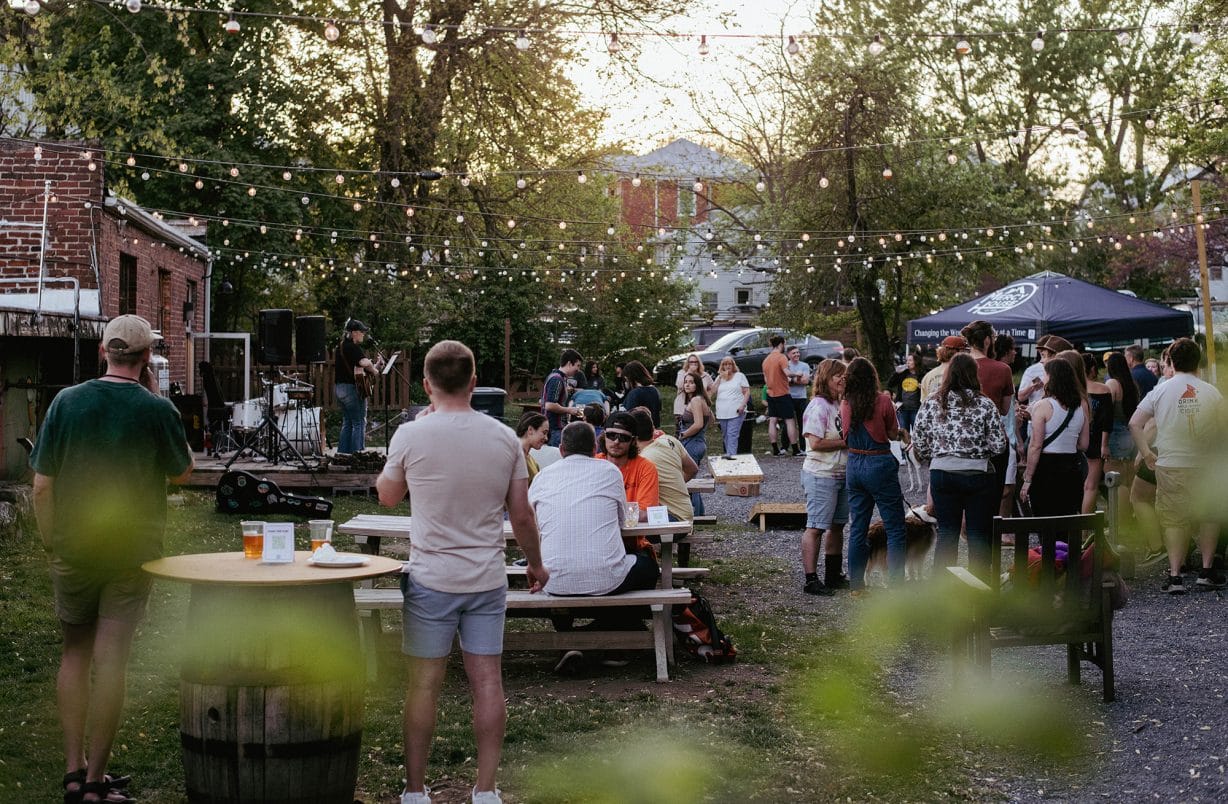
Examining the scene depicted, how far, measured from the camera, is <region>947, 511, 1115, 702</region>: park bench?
575cm

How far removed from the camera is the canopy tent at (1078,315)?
14469 mm

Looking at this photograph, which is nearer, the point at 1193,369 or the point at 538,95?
the point at 1193,369

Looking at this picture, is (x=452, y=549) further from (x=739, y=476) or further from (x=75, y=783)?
(x=739, y=476)

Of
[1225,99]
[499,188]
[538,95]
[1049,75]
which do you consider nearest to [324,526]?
[1225,99]

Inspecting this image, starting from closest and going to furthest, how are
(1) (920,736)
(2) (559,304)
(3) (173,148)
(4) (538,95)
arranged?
(1) (920,736)
(3) (173,148)
(4) (538,95)
(2) (559,304)

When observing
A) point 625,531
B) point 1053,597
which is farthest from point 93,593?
point 1053,597

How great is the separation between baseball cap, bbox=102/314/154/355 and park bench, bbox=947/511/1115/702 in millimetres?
3499

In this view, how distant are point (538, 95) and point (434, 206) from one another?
284 cm

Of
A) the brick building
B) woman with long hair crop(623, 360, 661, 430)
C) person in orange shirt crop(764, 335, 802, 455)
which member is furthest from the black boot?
person in orange shirt crop(764, 335, 802, 455)

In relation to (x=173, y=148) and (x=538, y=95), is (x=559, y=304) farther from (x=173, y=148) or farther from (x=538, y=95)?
(x=173, y=148)

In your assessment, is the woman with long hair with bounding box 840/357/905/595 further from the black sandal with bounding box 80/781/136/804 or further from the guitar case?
the guitar case

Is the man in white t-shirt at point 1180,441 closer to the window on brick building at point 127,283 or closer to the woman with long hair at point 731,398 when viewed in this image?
the woman with long hair at point 731,398

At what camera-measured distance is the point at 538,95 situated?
76.3 ft

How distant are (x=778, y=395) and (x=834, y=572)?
1085 centimetres
